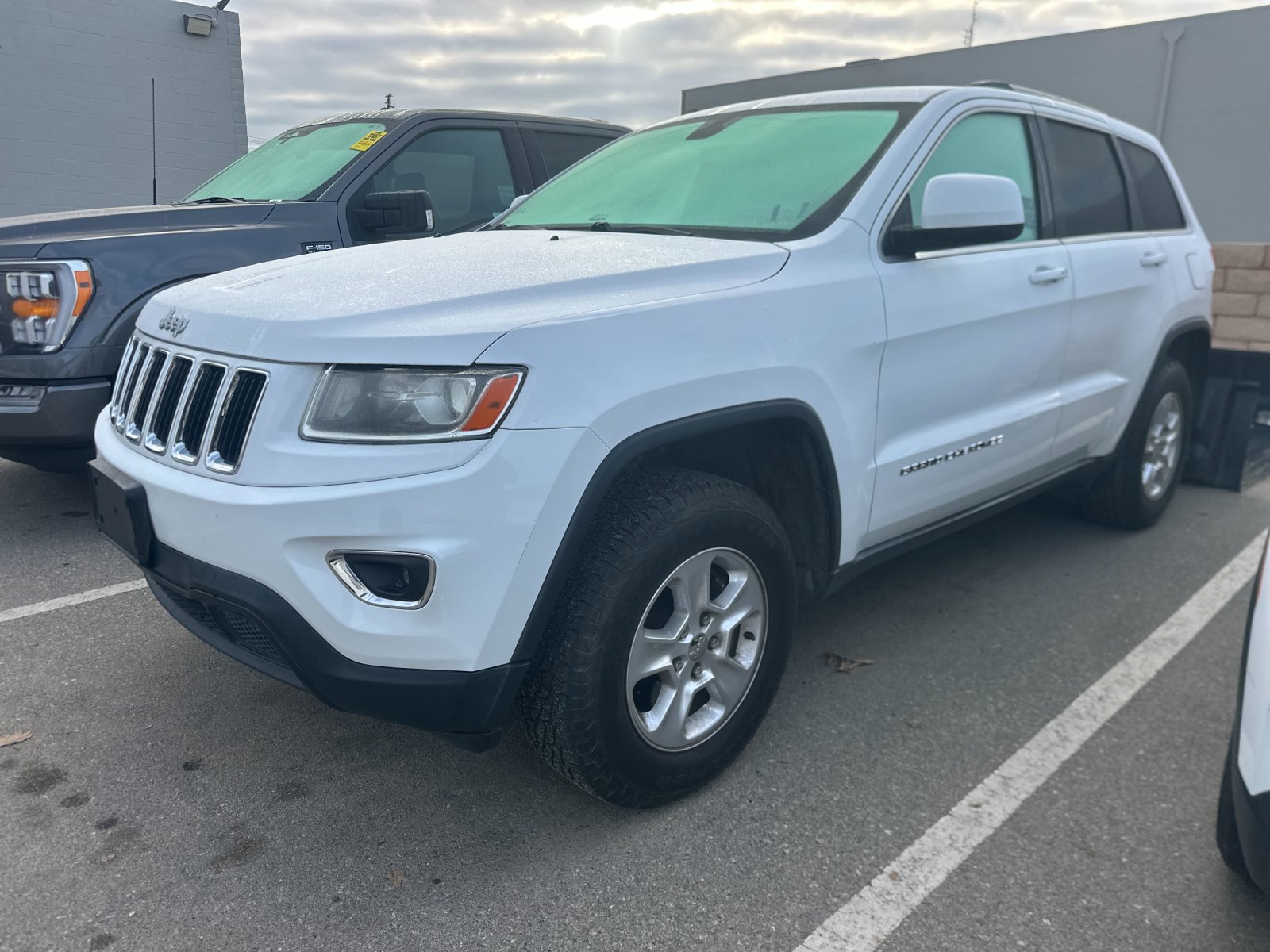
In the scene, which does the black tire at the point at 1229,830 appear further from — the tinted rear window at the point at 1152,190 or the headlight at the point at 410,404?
the tinted rear window at the point at 1152,190

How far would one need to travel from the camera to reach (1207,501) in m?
5.29

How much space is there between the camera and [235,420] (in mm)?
2152

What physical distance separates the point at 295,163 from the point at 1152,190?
419cm

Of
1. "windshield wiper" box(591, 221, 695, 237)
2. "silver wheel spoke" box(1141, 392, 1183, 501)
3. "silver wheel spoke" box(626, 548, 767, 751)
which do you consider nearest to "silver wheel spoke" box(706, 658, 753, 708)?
"silver wheel spoke" box(626, 548, 767, 751)

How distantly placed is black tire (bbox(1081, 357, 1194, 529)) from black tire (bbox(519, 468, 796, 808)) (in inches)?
102

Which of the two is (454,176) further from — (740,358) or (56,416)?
(740,358)

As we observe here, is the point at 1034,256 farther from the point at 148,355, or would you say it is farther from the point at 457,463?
the point at 148,355

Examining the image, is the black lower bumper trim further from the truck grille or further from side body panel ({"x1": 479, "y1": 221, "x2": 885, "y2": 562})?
side body panel ({"x1": 479, "y1": 221, "x2": 885, "y2": 562})

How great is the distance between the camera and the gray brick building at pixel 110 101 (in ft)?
40.5

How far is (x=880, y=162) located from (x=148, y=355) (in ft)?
6.93

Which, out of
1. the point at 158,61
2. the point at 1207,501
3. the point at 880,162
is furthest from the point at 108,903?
the point at 158,61

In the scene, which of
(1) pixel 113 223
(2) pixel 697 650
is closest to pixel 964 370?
(2) pixel 697 650

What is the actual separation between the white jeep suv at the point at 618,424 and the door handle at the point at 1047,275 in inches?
0.6

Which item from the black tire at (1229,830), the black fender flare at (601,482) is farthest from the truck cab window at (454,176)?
the black tire at (1229,830)
